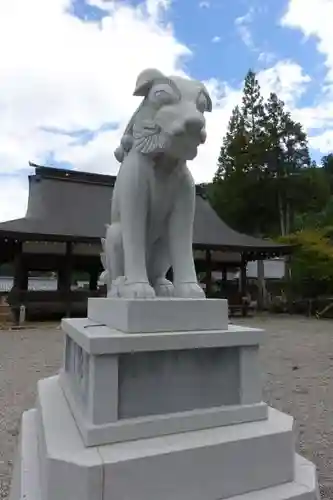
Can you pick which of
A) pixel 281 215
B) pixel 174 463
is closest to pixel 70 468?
pixel 174 463

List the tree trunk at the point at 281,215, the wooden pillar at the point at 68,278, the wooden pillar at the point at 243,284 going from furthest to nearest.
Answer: the tree trunk at the point at 281,215, the wooden pillar at the point at 243,284, the wooden pillar at the point at 68,278

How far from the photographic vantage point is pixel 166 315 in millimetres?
1453

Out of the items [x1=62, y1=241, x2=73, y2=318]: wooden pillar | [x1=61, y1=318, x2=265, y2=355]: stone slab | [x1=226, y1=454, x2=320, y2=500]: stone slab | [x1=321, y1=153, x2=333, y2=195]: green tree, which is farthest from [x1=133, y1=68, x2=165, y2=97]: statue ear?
[x1=321, y1=153, x2=333, y2=195]: green tree

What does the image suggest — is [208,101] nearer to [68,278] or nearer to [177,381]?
[177,381]

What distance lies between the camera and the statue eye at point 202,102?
163 centimetres

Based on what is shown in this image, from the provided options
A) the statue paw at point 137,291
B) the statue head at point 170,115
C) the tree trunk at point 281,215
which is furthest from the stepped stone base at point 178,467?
the tree trunk at point 281,215

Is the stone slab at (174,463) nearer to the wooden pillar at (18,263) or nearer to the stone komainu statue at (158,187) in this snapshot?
the stone komainu statue at (158,187)

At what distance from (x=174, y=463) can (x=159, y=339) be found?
0.38 meters

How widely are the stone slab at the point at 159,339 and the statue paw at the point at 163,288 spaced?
32cm

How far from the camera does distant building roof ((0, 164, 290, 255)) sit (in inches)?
379

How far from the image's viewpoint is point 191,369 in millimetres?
1462

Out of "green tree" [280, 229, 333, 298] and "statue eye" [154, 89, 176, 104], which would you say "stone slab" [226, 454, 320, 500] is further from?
"green tree" [280, 229, 333, 298]

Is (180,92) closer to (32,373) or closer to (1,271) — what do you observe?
(32,373)

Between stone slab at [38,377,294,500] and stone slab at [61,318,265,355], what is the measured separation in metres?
0.29
